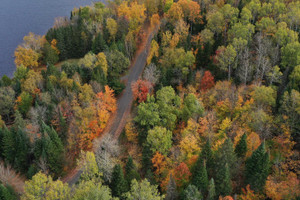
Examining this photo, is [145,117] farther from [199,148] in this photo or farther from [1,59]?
[1,59]

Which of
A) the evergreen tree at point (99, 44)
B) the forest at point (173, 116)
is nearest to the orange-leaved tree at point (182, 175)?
the forest at point (173, 116)

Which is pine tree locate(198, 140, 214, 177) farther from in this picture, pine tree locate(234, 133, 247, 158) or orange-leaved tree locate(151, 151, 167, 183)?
orange-leaved tree locate(151, 151, 167, 183)

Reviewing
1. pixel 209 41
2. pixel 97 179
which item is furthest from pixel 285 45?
pixel 97 179

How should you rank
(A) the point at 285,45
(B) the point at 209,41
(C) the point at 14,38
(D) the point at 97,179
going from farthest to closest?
(C) the point at 14,38 → (B) the point at 209,41 → (A) the point at 285,45 → (D) the point at 97,179

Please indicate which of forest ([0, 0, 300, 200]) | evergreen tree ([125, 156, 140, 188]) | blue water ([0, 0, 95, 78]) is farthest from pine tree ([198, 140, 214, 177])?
blue water ([0, 0, 95, 78])

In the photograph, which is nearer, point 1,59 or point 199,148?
point 199,148

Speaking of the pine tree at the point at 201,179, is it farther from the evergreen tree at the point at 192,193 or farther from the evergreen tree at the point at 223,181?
the evergreen tree at the point at 223,181
